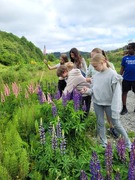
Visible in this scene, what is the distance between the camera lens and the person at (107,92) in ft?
13.6

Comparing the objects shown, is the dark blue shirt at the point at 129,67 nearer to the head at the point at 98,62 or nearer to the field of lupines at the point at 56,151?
the field of lupines at the point at 56,151

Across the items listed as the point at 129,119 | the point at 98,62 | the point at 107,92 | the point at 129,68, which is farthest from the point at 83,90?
the point at 129,68

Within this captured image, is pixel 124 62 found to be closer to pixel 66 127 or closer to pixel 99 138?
pixel 99 138

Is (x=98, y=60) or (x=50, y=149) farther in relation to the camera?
(x=98, y=60)

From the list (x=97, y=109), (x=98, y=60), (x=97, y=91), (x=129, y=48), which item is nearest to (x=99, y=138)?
(x=97, y=109)

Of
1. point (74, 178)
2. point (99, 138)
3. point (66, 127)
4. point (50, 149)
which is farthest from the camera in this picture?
point (99, 138)

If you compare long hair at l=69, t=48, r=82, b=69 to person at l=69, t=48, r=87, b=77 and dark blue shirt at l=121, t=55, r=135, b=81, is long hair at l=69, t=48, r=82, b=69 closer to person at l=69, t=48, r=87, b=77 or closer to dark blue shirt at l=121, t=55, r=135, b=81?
person at l=69, t=48, r=87, b=77

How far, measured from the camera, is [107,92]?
4.33 metres

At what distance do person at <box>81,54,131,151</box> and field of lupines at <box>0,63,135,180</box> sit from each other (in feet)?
1.21

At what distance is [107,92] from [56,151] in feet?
4.78

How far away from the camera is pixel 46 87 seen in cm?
697

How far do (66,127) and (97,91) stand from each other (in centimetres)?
83

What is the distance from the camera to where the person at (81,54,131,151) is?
4.16 m

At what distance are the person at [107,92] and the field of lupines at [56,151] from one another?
1.21 ft
